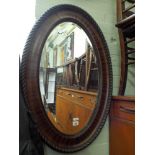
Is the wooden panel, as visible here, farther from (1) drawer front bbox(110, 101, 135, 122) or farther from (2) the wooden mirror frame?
(1) drawer front bbox(110, 101, 135, 122)

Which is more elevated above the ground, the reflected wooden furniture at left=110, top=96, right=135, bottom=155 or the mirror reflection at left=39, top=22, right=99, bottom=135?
the mirror reflection at left=39, top=22, right=99, bottom=135

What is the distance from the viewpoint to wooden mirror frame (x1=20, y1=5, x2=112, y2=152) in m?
1.22

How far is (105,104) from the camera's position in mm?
1477

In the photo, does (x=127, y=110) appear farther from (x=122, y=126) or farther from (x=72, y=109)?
(x=72, y=109)

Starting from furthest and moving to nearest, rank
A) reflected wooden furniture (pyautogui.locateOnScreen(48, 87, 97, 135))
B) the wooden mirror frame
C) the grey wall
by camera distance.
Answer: the grey wall → reflected wooden furniture (pyautogui.locateOnScreen(48, 87, 97, 135)) → the wooden mirror frame

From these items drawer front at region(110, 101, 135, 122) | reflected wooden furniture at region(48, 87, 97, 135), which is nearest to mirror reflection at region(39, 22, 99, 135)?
reflected wooden furniture at region(48, 87, 97, 135)

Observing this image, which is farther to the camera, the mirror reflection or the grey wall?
the grey wall

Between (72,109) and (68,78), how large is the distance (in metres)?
0.23

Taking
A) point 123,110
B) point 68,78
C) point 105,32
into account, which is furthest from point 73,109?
point 105,32

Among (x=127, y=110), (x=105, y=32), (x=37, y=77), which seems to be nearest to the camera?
(x=37, y=77)

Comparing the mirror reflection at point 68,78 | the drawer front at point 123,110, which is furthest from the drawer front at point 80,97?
the drawer front at point 123,110

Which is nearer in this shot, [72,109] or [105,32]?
[72,109]

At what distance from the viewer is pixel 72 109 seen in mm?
1393
